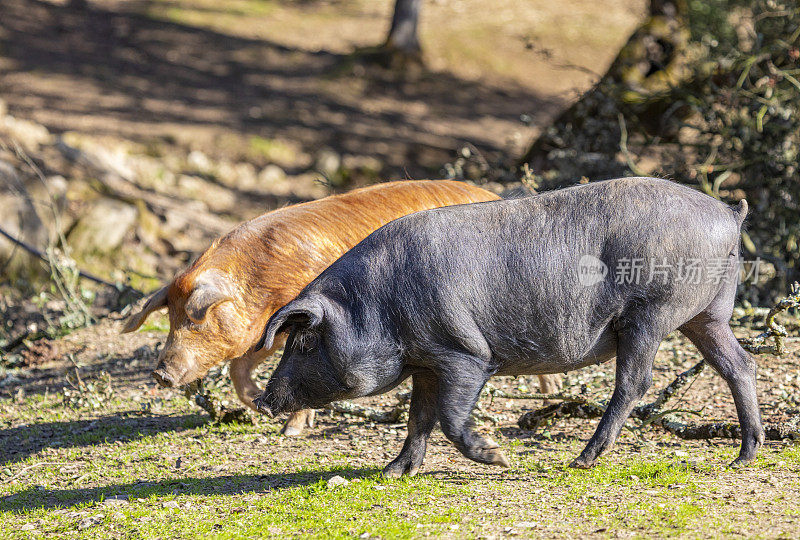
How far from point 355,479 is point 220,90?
14.9 metres

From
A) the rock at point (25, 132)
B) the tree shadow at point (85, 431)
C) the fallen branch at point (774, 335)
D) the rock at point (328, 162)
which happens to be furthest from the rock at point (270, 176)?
the fallen branch at point (774, 335)

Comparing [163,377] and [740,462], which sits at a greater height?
[163,377]

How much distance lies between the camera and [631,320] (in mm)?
4312

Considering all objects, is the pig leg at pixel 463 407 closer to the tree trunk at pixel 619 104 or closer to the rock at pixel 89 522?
the rock at pixel 89 522

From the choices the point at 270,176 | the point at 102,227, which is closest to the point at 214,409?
the point at 102,227

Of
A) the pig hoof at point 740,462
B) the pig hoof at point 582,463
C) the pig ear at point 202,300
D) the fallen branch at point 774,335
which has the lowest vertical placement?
the pig hoof at point 740,462

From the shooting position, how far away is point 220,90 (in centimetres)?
1839

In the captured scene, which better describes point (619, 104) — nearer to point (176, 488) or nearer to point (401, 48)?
point (176, 488)

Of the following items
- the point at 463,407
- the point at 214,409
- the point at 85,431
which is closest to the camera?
the point at 463,407

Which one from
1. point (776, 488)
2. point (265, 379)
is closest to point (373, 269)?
point (776, 488)

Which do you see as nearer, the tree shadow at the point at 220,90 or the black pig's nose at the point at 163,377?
the black pig's nose at the point at 163,377

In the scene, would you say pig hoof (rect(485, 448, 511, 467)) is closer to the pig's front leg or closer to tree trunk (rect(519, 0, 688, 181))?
the pig's front leg

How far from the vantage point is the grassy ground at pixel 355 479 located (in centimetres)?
392

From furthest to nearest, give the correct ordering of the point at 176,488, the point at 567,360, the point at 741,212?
the point at 176,488 → the point at 741,212 → the point at 567,360
